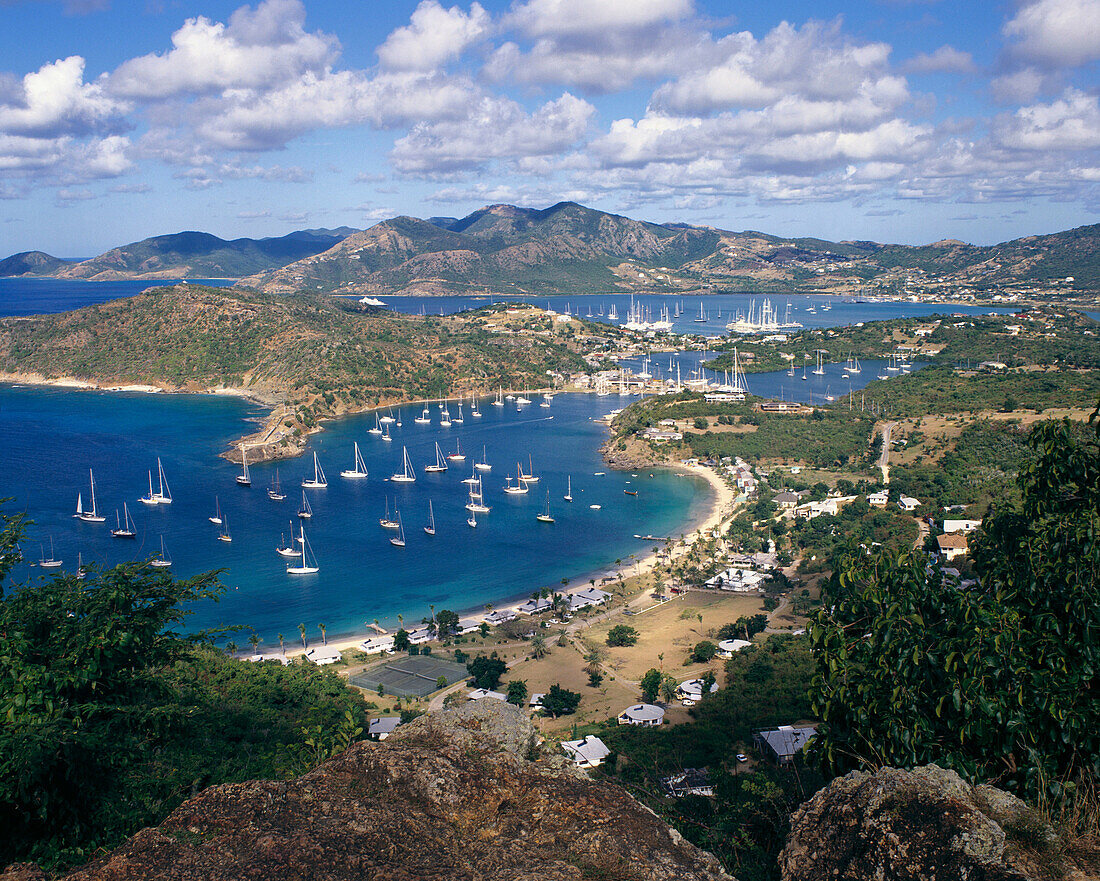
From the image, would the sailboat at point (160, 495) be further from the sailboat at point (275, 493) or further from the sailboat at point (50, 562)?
the sailboat at point (50, 562)

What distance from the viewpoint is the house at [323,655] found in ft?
94.3

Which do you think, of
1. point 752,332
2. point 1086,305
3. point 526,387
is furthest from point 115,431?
point 1086,305

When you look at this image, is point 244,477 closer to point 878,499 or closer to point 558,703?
point 558,703

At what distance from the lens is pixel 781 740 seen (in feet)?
58.4

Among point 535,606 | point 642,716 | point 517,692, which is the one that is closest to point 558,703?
point 517,692

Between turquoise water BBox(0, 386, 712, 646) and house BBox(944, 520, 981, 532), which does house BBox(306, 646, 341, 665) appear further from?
house BBox(944, 520, 981, 532)

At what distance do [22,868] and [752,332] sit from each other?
13056 centimetres

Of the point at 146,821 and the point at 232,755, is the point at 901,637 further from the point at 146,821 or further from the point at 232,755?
the point at 232,755

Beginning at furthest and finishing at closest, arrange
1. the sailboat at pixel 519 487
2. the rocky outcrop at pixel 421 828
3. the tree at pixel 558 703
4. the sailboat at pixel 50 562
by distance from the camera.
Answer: the sailboat at pixel 519 487, the sailboat at pixel 50 562, the tree at pixel 558 703, the rocky outcrop at pixel 421 828

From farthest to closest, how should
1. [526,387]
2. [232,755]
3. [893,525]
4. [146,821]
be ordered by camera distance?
[526,387] < [893,525] < [232,755] < [146,821]

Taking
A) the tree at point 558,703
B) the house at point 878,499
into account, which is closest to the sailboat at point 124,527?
the tree at point 558,703

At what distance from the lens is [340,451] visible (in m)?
62.0

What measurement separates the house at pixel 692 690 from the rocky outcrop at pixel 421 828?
1958cm

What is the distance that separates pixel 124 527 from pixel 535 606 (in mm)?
25170
